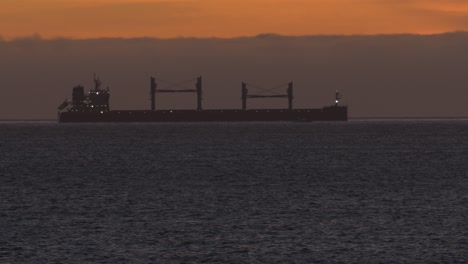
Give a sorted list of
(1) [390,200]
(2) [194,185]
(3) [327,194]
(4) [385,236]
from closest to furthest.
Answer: (4) [385,236] < (1) [390,200] < (3) [327,194] < (2) [194,185]

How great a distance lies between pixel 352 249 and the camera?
34250 millimetres

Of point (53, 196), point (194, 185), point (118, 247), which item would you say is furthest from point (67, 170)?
point (118, 247)

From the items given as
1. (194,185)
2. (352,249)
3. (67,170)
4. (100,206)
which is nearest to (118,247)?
(352,249)

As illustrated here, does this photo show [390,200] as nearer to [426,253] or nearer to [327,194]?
[327,194]

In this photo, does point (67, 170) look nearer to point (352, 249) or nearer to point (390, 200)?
point (390, 200)

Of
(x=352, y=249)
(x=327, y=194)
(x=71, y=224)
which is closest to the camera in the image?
(x=352, y=249)

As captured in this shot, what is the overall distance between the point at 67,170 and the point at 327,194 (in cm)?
2920

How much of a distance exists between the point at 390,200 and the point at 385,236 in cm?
1436

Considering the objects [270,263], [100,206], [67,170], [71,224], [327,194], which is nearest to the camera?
[270,263]

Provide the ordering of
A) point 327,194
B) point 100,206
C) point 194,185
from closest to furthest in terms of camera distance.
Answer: point 100,206 → point 327,194 → point 194,185

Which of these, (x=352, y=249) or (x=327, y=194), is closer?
(x=352, y=249)

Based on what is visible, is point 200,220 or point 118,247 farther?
point 200,220

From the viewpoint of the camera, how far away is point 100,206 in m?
48.0

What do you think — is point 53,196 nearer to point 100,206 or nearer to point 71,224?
point 100,206
